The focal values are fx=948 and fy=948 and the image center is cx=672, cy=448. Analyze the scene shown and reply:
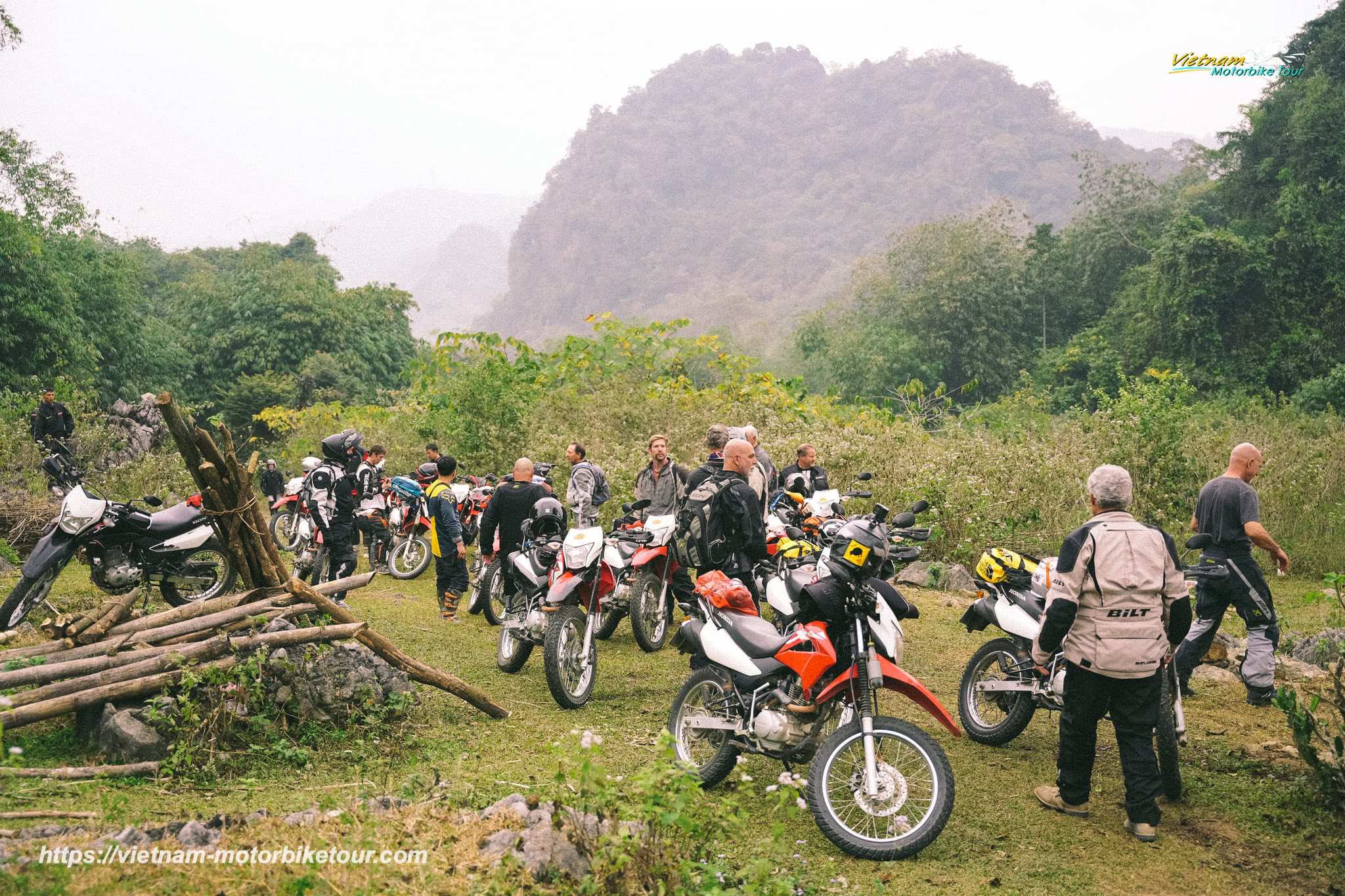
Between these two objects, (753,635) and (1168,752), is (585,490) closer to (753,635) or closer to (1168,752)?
(753,635)

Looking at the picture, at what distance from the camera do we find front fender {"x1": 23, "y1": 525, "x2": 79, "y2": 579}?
7.95 meters

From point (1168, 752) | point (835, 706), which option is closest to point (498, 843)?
point (835, 706)

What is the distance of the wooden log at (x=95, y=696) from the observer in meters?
4.82

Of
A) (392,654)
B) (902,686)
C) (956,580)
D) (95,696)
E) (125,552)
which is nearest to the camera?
(902,686)

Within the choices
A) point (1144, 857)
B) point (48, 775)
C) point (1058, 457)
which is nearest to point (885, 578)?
point (1144, 857)

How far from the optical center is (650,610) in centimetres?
842

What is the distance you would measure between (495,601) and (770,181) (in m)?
117

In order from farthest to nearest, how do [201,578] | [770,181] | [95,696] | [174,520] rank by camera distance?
[770,181]
[201,578]
[174,520]
[95,696]

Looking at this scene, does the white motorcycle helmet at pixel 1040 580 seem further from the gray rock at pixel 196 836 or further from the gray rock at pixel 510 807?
the gray rock at pixel 196 836

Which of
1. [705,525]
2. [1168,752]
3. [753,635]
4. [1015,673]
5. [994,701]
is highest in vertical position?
[705,525]

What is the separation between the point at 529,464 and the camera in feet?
28.5

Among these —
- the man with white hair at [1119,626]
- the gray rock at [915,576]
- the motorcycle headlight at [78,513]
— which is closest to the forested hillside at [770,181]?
the gray rock at [915,576]

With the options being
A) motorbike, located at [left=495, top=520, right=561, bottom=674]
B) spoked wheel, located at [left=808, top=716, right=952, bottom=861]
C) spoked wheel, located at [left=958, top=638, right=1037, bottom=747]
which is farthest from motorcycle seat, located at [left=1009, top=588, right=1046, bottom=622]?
motorbike, located at [left=495, top=520, right=561, bottom=674]

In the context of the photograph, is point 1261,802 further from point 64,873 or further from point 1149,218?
point 1149,218
